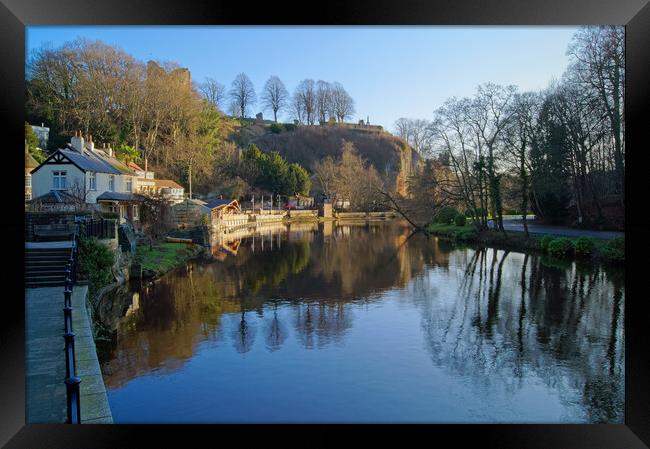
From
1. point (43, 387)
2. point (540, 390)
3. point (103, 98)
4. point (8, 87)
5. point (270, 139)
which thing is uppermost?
point (270, 139)

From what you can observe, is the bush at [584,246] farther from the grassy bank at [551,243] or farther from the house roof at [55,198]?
the house roof at [55,198]

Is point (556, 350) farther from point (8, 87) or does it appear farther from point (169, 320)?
point (8, 87)

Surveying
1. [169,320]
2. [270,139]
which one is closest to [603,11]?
[169,320]

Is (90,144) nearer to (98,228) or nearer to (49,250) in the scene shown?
(98,228)

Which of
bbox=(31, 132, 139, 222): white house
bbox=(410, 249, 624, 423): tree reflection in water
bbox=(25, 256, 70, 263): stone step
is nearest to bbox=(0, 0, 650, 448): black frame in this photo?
bbox=(410, 249, 624, 423): tree reflection in water

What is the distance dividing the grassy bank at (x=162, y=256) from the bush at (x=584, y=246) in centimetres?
1246

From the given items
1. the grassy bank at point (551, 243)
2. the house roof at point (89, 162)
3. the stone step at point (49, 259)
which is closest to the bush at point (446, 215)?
the grassy bank at point (551, 243)

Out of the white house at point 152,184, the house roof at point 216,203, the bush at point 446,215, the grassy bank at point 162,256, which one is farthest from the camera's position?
the bush at point 446,215

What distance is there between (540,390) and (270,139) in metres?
37.8

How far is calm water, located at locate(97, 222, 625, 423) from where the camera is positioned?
6.00 meters

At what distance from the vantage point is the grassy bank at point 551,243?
14.5 m

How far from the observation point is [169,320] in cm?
993

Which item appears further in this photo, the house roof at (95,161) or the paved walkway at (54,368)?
the house roof at (95,161)

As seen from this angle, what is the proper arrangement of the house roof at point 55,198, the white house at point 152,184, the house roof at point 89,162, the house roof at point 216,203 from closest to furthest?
1. the house roof at point 55,198
2. the house roof at point 89,162
3. the white house at point 152,184
4. the house roof at point 216,203
